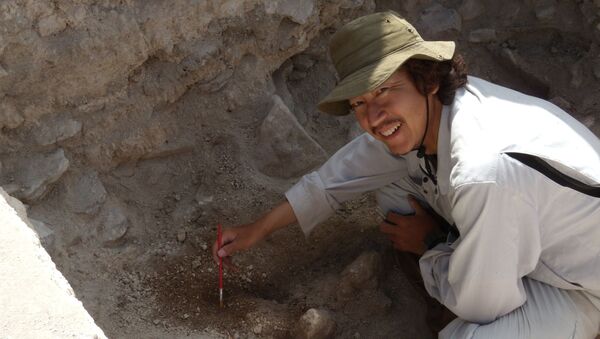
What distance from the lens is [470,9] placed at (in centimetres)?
300

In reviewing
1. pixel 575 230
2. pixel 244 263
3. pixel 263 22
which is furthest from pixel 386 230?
pixel 263 22

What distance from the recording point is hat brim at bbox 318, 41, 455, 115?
5.66ft

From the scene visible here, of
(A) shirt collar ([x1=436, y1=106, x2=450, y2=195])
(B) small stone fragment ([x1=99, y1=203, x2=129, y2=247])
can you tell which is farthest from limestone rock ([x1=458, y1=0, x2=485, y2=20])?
(B) small stone fragment ([x1=99, y1=203, x2=129, y2=247])

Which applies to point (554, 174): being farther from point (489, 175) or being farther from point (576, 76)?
point (576, 76)

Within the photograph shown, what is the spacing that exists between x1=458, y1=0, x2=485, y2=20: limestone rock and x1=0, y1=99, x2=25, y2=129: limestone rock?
188 centimetres

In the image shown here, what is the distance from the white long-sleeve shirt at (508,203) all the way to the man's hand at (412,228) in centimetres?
22

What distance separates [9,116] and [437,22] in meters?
1.79

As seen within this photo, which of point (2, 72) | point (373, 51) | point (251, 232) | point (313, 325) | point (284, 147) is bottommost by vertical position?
point (313, 325)

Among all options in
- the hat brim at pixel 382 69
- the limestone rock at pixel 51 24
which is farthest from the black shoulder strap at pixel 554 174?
the limestone rock at pixel 51 24

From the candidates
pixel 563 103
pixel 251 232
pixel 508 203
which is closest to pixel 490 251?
pixel 508 203

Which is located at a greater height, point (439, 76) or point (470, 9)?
point (439, 76)

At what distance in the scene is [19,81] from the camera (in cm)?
206

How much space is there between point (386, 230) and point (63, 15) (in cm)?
122

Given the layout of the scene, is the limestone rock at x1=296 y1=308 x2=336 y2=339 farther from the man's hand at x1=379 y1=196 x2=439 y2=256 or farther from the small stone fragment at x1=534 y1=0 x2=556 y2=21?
the small stone fragment at x1=534 y1=0 x2=556 y2=21
